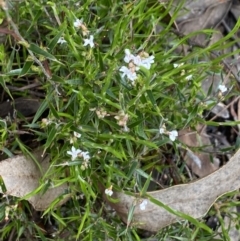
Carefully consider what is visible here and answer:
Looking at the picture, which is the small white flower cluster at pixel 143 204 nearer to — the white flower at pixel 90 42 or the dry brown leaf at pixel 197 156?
the dry brown leaf at pixel 197 156

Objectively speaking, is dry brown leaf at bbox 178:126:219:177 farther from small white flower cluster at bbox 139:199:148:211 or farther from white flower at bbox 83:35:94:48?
white flower at bbox 83:35:94:48

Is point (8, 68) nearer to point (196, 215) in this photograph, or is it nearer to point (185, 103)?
point (185, 103)

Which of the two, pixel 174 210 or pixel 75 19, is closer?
pixel 75 19

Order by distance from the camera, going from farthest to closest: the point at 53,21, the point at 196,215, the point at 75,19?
the point at 196,215 → the point at 53,21 → the point at 75,19

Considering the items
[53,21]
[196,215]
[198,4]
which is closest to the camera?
[53,21]

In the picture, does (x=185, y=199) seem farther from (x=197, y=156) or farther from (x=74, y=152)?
(x=74, y=152)

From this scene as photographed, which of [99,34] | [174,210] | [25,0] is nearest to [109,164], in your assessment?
[174,210]

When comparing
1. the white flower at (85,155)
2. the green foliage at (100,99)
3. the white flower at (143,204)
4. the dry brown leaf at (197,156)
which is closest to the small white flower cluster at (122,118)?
the green foliage at (100,99)

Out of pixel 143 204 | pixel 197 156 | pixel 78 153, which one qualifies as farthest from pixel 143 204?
→ pixel 197 156
